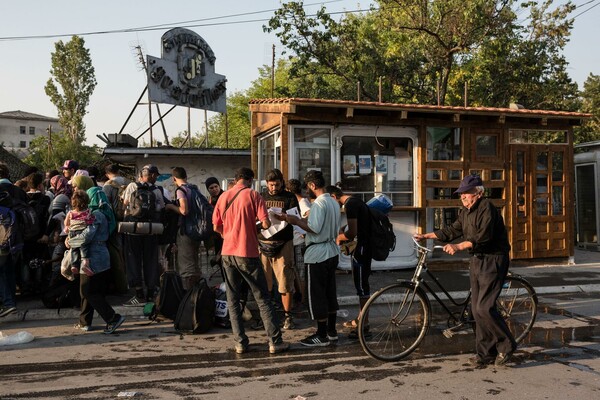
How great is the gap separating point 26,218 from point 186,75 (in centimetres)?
1274

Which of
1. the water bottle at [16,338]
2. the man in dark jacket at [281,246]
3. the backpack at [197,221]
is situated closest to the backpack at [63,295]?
the water bottle at [16,338]

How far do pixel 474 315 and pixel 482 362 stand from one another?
454 mm

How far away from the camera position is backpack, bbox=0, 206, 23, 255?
7.00m

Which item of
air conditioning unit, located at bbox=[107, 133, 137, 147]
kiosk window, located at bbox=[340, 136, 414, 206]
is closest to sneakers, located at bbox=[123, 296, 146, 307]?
kiosk window, located at bbox=[340, 136, 414, 206]

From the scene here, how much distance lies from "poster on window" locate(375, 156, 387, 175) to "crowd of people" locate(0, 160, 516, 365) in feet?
10.7

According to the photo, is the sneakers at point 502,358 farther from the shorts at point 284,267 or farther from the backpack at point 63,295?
the backpack at point 63,295

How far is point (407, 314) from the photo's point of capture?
5.63 m

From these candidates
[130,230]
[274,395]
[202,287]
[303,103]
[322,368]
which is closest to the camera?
[274,395]

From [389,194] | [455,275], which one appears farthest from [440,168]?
[455,275]

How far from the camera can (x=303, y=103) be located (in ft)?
31.4

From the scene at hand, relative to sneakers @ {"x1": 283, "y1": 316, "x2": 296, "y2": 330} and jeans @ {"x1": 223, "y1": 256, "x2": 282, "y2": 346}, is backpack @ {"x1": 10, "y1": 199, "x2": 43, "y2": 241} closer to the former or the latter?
jeans @ {"x1": 223, "y1": 256, "x2": 282, "y2": 346}

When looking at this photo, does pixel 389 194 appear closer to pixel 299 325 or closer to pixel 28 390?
pixel 299 325

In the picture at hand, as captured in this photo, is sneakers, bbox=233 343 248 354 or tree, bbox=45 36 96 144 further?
tree, bbox=45 36 96 144

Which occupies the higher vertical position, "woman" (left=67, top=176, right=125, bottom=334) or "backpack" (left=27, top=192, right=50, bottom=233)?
"backpack" (left=27, top=192, right=50, bottom=233)
